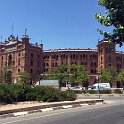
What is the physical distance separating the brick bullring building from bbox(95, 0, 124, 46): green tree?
112m

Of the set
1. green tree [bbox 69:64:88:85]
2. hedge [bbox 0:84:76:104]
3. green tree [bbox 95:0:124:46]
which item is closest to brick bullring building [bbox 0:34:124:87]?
green tree [bbox 69:64:88:85]

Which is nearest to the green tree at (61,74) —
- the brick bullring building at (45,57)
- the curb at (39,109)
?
the brick bullring building at (45,57)

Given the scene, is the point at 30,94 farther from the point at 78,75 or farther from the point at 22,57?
the point at 22,57

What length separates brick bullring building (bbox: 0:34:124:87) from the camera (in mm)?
131000

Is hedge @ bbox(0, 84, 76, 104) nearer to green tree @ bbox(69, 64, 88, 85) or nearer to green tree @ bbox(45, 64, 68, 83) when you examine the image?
green tree @ bbox(69, 64, 88, 85)

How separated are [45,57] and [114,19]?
12675cm

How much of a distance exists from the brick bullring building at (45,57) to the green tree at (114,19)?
112488 mm

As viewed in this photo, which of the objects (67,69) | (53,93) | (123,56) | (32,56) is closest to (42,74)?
(32,56)

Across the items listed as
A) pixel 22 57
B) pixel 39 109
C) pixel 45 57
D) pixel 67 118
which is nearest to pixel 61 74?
pixel 22 57

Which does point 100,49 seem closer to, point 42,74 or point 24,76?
point 42,74

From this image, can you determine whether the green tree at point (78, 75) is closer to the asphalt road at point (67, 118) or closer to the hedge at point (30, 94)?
the hedge at point (30, 94)

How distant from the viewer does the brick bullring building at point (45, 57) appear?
131 meters

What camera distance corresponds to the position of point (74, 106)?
29.9 meters

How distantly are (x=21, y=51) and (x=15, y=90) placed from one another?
334 ft
